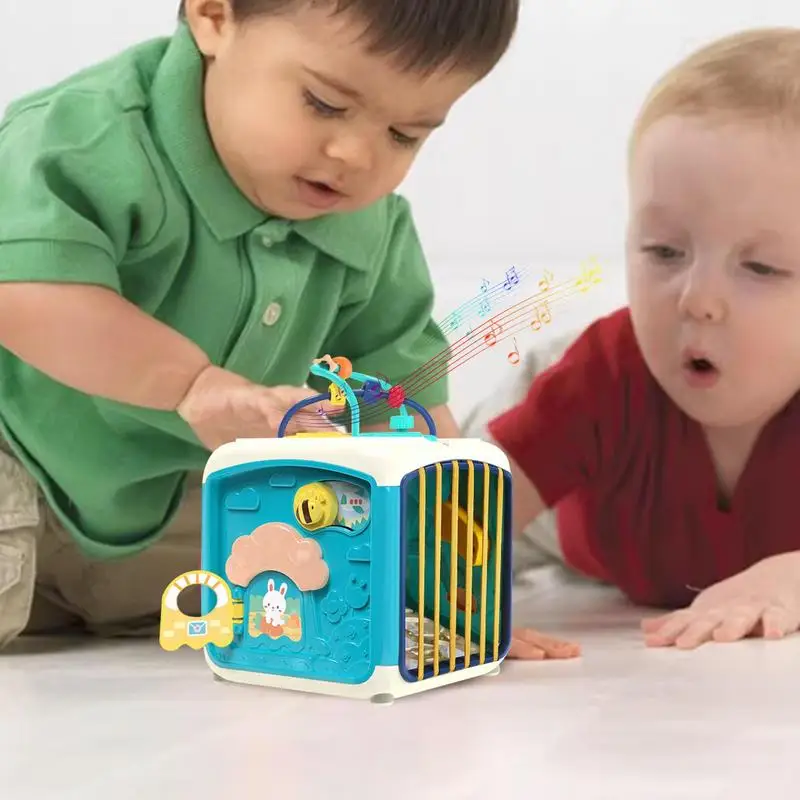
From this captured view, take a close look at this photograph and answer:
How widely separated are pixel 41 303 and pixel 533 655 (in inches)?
14.4

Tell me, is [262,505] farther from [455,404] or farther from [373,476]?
[455,404]

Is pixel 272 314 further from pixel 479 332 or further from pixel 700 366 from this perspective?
pixel 700 366

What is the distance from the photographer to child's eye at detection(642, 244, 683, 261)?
1023 millimetres

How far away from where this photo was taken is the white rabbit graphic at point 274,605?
62cm

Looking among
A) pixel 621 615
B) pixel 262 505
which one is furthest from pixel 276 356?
pixel 621 615

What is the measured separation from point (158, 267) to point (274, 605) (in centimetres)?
30

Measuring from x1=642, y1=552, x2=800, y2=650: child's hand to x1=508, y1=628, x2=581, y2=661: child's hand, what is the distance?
0.08 m

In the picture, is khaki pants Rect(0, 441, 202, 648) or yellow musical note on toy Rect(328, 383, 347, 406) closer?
yellow musical note on toy Rect(328, 383, 347, 406)

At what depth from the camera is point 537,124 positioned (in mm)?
1277

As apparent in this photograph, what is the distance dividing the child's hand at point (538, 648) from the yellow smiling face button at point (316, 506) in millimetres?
182

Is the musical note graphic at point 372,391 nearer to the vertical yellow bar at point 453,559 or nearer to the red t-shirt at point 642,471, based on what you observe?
the vertical yellow bar at point 453,559

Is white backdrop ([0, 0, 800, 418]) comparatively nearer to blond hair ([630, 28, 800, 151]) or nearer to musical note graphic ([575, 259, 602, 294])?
blond hair ([630, 28, 800, 151])

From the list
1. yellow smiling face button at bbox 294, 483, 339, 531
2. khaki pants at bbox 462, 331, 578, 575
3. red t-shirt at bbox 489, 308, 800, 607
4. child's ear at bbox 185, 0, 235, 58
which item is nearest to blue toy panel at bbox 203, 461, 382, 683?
yellow smiling face button at bbox 294, 483, 339, 531

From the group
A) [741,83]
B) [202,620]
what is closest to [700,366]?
[741,83]
